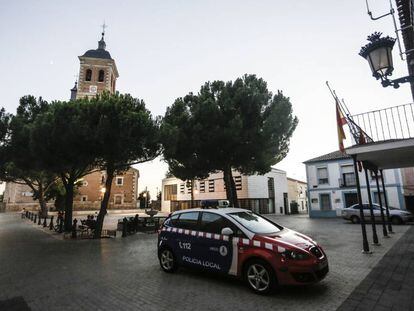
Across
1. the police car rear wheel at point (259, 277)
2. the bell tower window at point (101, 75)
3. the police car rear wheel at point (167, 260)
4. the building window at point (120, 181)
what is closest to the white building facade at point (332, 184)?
the police car rear wheel at point (167, 260)

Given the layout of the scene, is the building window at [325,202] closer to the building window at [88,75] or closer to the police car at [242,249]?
the police car at [242,249]

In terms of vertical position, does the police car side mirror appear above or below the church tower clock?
below

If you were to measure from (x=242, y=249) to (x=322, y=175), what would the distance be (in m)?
26.4

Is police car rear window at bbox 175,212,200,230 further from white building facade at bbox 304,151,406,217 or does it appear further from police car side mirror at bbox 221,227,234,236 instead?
white building facade at bbox 304,151,406,217

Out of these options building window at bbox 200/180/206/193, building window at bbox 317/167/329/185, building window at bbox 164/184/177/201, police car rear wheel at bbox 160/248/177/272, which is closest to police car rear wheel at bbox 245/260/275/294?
police car rear wheel at bbox 160/248/177/272

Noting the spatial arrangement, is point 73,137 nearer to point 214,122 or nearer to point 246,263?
point 214,122

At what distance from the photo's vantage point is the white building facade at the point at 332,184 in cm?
2697

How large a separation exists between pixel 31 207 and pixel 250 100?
56.5 meters

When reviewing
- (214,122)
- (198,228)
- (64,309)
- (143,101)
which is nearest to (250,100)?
(214,122)

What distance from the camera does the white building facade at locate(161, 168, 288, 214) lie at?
38.5 meters

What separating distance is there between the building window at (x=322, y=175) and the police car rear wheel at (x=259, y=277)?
26.2 metres

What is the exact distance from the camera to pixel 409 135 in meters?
8.10

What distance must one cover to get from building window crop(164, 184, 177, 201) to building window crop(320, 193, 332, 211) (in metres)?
26.9

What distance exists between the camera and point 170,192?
50000 millimetres
